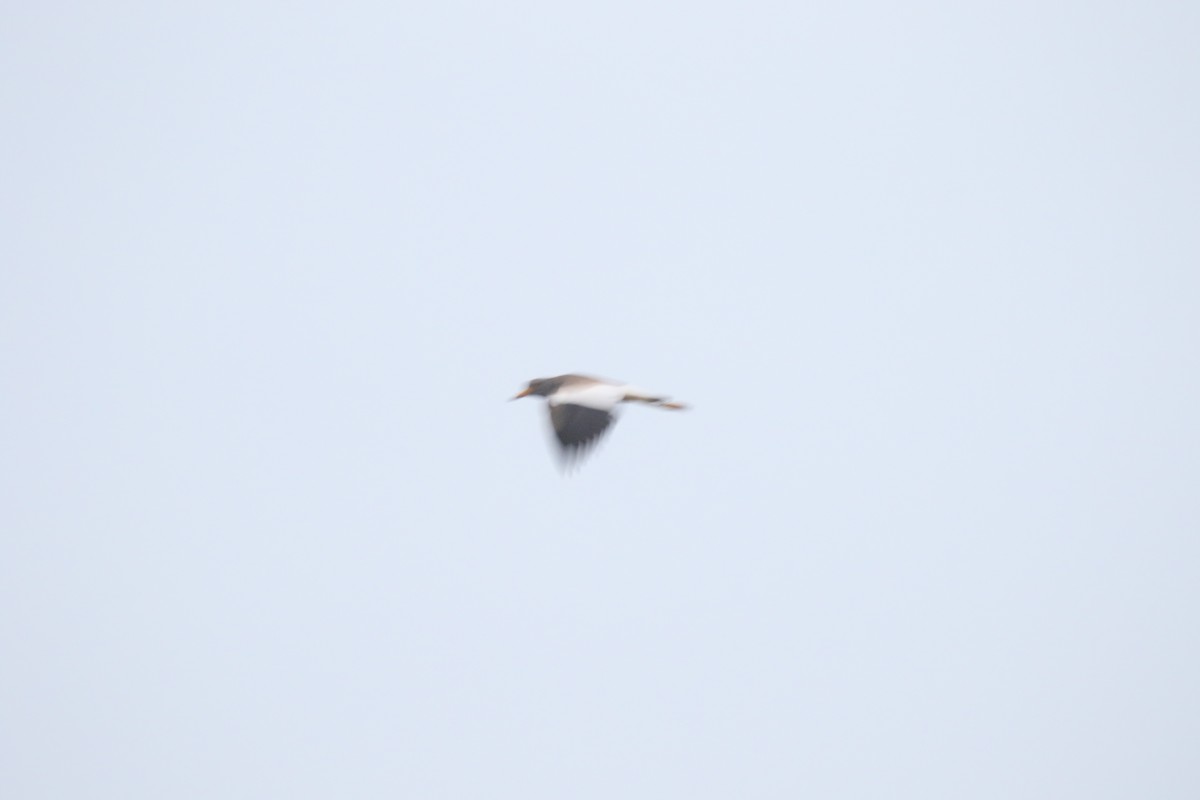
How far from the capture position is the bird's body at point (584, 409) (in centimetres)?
2484

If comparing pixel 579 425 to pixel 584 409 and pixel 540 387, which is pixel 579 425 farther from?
pixel 540 387

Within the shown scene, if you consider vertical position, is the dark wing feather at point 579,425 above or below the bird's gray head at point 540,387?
below

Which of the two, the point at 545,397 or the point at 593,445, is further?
the point at 545,397

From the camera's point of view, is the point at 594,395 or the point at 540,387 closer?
the point at 594,395

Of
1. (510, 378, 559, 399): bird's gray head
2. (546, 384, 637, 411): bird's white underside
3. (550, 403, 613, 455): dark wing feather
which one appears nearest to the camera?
(550, 403, 613, 455): dark wing feather

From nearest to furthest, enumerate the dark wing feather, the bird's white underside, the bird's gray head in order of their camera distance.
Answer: the dark wing feather
the bird's white underside
the bird's gray head

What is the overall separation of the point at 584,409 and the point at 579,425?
0.21 metres

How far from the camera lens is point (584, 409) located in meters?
25.0

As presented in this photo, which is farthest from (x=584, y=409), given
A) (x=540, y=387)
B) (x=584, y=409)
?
(x=540, y=387)

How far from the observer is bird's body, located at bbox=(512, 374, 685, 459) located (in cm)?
2484

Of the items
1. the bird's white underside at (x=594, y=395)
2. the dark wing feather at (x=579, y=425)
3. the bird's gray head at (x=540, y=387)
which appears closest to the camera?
the dark wing feather at (x=579, y=425)

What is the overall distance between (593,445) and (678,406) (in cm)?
227

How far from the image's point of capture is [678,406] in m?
26.8

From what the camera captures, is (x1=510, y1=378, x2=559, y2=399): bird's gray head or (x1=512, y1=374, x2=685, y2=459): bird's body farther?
(x1=510, y1=378, x2=559, y2=399): bird's gray head
